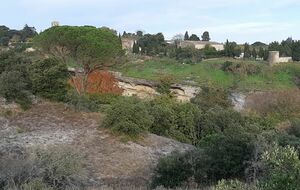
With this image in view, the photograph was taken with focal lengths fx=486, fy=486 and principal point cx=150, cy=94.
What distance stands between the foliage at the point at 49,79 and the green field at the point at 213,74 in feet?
102

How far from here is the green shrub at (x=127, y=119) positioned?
1956 cm

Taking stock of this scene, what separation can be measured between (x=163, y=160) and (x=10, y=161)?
4.32 metres

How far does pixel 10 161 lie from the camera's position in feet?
40.1

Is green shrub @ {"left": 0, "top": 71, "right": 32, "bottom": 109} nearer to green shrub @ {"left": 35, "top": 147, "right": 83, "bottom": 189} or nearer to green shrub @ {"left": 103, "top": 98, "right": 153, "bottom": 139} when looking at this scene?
green shrub @ {"left": 103, "top": 98, "right": 153, "bottom": 139}

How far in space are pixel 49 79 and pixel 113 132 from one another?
4975 millimetres

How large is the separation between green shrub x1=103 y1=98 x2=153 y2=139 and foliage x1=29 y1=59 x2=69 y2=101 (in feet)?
12.9

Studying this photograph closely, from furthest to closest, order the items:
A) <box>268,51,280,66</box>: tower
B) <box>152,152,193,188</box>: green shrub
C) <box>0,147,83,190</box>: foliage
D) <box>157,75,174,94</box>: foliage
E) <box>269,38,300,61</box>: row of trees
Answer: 1. <box>269,38,300,61</box>: row of trees
2. <box>268,51,280,66</box>: tower
3. <box>157,75,174,94</box>: foliage
4. <box>152,152,193,188</box>: green shrub
5. <box>0,147,83,190</box>: foliage

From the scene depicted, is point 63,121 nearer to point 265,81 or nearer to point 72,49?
point 72,49

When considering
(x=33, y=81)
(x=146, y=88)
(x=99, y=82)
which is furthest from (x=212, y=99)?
(x=146, y=88)

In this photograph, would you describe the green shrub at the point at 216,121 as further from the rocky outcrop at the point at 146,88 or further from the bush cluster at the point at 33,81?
the rocky outcrop at the point at 146,88

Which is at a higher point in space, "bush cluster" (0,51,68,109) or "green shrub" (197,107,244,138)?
"bush cluster" (0,51,68,109)

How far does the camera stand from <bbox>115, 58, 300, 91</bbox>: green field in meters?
55.9

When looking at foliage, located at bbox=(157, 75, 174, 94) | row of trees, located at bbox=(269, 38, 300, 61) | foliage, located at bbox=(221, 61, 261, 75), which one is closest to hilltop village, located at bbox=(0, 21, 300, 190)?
foliage, located at bbox=(157, 75, 174, 94)

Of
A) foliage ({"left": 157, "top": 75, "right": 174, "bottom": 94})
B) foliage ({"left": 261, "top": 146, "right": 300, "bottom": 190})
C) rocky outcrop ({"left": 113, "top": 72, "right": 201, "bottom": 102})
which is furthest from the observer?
rocky outcrop ({"left": 113, "top": 72, "right": 201, "bottom": 102})
